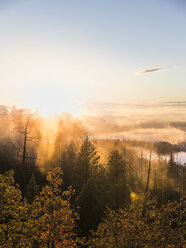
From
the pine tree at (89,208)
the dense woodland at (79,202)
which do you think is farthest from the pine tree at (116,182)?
the pine tree at (89,208)

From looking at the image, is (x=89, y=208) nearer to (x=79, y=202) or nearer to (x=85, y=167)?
(x=79, y=202)

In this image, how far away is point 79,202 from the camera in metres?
25.2

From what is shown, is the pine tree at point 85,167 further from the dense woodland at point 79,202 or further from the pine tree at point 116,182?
the pine tree at point 116,182

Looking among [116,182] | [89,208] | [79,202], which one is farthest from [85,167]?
[89,208]

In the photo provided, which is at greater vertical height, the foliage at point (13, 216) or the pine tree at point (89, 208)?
the foliage at point (13, 216)

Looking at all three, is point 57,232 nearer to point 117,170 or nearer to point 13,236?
point 13,236

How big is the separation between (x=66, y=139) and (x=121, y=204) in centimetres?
5041

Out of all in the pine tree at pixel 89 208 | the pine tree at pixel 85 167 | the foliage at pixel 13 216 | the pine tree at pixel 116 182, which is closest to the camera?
the foliage at pixel 13 216

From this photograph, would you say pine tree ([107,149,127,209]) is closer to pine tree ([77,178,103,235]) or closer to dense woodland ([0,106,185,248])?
dense woodland ([0,106,185,248])

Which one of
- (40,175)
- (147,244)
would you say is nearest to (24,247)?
(147,244)

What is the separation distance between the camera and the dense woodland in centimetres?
1155

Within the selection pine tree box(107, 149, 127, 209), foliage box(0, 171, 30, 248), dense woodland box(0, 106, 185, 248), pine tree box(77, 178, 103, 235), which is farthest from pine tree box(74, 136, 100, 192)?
foliage box(0, 171, 30, 248)

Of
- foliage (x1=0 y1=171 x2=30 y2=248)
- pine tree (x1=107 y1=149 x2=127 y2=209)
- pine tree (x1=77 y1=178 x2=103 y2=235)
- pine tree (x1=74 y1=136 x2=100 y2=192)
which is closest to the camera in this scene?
foliage (x1=0 y1=171 x2=30 y2=248)

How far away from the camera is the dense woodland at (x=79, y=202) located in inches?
455
